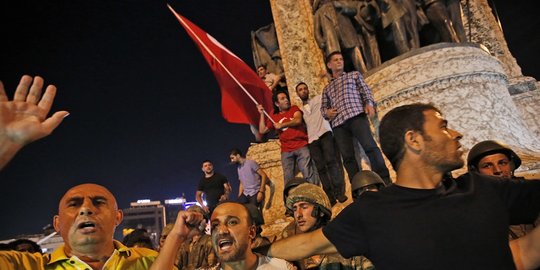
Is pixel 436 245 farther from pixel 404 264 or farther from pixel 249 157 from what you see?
pixel 249 157

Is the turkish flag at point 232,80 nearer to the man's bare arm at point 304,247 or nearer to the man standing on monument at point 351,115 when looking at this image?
the man standing on monument at point 351,115

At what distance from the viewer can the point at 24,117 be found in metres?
1.41

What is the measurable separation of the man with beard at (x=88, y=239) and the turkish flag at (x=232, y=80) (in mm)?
4940

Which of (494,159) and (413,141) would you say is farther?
(494,159)

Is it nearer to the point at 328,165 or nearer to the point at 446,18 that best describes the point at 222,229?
the point at 328,165

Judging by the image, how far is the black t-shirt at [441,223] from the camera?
1.37 m

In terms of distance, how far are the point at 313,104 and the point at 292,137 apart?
1.92 feet

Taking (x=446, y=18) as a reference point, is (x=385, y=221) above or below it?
below

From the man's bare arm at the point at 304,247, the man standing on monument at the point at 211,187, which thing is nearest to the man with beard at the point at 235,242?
the man's bare arm at the point at 304,247

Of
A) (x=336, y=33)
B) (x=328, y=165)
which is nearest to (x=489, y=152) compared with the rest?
(x=328, y=165)

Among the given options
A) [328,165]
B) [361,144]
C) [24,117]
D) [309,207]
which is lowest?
[309,207]

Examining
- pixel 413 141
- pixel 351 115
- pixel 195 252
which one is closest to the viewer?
pixel 413 141

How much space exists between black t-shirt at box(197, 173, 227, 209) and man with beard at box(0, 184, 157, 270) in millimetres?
4185

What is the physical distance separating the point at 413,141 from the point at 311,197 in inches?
65.2
